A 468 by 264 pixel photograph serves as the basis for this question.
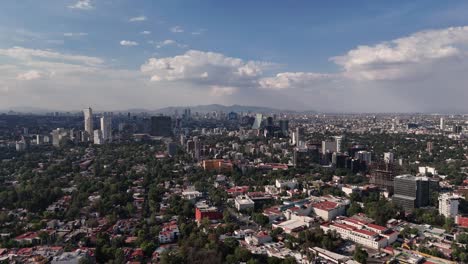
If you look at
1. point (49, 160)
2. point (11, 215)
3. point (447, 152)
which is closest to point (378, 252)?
point (11, 215)

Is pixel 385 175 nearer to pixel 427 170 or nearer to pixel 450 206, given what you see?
pixel 450 206

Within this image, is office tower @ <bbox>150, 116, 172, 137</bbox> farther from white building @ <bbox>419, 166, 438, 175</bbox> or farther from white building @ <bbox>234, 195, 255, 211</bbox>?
white building @ <bbox>419, 166, 438, 175</bbox>

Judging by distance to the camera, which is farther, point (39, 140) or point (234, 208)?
point (39, 140)

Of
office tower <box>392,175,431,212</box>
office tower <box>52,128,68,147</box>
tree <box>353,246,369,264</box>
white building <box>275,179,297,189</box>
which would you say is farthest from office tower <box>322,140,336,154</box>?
office tower <box>52,128,68,147</box>

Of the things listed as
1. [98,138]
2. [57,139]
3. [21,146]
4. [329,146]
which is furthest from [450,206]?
[57,139]

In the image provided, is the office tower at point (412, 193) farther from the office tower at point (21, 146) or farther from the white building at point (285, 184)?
the office tower at point (21, 146)

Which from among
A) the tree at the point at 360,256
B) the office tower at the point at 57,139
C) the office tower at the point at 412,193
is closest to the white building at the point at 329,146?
the office tower at the point at 412,193
